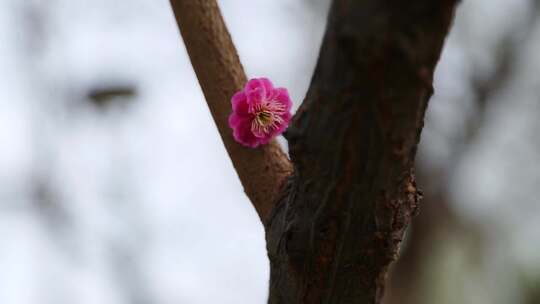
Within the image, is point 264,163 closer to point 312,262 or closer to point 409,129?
point 312,262

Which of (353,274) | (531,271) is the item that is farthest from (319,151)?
(531,271)

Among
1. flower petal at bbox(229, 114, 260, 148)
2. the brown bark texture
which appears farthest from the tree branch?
the brown bark texture

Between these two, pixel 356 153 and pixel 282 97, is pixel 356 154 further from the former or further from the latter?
pixel 282 97

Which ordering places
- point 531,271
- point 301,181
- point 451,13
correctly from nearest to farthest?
1. point 451,13
2. point 301,181
3. point 531,271

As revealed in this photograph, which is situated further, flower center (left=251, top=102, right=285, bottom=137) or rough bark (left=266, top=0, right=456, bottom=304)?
flower center (left=251, top=102, right=285, bottom=137)

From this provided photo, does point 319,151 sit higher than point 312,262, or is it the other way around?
point 319,151

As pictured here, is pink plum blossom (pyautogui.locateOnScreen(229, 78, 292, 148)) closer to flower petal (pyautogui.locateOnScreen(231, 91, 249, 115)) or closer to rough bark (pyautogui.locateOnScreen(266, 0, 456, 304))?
flower petal (pyautogui.locateOnScreen(231, 91, 249, 115))

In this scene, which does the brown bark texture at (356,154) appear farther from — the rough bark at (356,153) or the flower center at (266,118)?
the flower center at (266,118)

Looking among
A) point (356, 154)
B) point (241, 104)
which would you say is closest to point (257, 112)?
point (241, 104)
